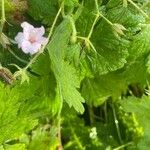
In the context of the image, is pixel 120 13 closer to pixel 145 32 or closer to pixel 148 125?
pixel 145 32

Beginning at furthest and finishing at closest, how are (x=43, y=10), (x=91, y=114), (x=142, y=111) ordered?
(x=91, y=114), (x=142, y=111), (x=43, y=10)

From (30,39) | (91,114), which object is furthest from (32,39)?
(91,114)

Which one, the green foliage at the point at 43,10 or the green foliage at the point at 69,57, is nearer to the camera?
the green foliage at the point at 69,57

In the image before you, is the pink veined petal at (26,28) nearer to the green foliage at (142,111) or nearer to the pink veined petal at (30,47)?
the pink veined petal at (30,47)

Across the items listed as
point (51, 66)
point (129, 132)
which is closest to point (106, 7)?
point (51, 66)

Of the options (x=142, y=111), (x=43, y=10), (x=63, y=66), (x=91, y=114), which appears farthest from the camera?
(x=91, y=114)

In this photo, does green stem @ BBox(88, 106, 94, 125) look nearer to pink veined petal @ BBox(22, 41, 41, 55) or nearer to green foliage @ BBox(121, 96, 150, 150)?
→ green foliage @ BBox(121, 96, 150, 150)

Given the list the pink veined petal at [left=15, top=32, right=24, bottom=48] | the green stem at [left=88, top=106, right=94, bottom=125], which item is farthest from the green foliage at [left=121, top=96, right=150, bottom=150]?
the pink veined petal at [left=15, top=32, right=24, bottom=48]

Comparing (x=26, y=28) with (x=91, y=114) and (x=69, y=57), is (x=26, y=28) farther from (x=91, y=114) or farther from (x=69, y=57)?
(x=91, y=114)

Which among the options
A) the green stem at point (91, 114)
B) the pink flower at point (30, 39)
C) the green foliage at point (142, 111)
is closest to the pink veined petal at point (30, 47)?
the pink flower at point (30, 39)
